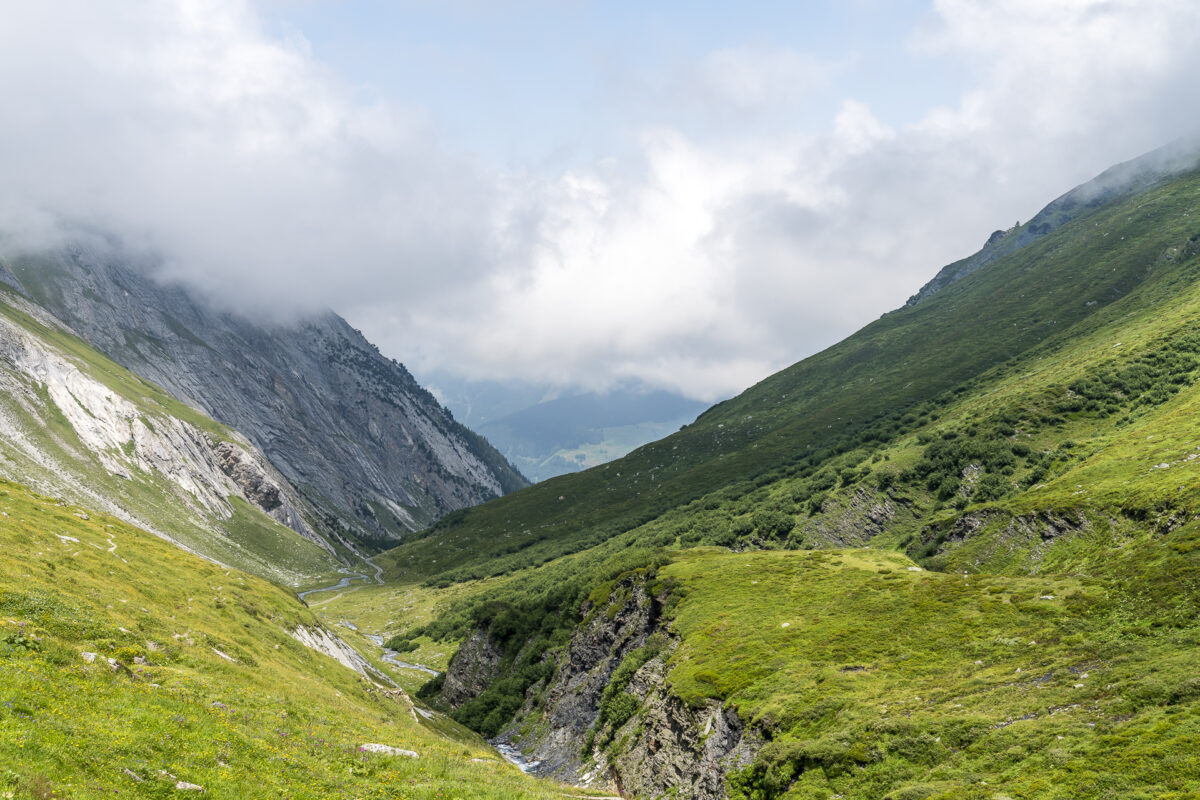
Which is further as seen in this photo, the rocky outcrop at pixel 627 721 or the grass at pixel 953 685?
the rocky outcrop at pixel 627 721

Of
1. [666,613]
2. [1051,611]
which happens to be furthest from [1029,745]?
[666,613]

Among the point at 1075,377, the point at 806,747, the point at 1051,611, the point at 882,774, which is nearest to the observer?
the point at 882,774

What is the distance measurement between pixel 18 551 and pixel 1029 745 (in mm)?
51234

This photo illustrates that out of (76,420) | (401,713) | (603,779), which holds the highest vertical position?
(76,420)

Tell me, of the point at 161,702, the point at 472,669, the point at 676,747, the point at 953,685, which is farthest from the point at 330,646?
the point at 953,685

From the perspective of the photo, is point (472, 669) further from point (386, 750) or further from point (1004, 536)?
point (1004, 536)

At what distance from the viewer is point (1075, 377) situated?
332 ft

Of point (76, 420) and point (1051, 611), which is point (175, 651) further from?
point (76, 420)

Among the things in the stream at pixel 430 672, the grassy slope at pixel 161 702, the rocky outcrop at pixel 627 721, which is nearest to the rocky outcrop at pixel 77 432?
the stream at pixel 430 672

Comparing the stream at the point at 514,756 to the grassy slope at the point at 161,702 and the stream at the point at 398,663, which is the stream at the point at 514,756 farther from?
the stream at the point at 398,663

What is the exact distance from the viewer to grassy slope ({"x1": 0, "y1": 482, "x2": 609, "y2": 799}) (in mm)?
16578

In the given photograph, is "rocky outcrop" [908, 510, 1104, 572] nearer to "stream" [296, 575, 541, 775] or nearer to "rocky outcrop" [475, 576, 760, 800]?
"rocky outcrop" [475, 576, 760, 800]

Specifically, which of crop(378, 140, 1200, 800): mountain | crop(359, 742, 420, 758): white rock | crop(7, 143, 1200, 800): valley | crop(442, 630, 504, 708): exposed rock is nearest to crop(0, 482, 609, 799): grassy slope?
crop(7, 143, 1200, 800): valley

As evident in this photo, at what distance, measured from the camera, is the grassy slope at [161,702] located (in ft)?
54.4
